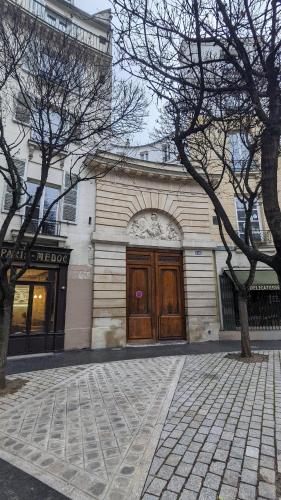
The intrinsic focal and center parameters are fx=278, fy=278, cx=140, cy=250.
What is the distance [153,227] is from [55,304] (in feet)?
17.5

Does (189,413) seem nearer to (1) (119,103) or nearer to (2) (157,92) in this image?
(2) (157,92)

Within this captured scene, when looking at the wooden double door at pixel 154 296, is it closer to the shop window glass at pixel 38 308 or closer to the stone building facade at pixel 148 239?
the stone building facade at pixel 148 239

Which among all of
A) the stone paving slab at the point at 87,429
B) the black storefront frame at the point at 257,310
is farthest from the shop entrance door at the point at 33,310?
the black storefront frame at the point at 257,310

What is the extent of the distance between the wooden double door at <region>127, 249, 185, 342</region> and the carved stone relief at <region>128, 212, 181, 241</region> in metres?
0.71

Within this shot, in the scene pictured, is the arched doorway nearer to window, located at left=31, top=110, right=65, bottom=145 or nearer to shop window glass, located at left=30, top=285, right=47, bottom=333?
shop window glass, located at left=30, top=285, right=47, bottom=333

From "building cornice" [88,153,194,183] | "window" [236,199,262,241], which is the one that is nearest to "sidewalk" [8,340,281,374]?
"window" [236,199,262,241]

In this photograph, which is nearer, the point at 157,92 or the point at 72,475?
the point at 72,475

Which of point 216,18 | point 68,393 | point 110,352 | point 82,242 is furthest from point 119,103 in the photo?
point 110,352

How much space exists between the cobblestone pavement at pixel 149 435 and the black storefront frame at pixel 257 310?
233 inches

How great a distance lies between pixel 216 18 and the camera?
3922mm

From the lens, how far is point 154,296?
1183 centimetres

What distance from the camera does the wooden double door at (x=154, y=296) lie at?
1141cm

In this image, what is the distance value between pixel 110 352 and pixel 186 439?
21.3 feet

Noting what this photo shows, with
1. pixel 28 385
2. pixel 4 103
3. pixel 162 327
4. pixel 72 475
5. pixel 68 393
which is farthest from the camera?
pixel 162 327
